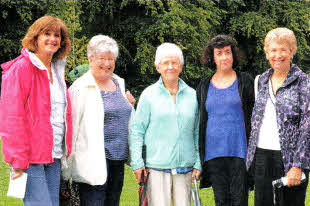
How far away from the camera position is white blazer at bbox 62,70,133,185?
13.6ft

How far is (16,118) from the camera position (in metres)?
3.39

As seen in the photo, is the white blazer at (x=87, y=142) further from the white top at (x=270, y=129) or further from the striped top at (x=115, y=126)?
the white top at (x=270, y=129)

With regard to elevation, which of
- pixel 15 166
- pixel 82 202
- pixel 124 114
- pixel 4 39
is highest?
pixel 4 39

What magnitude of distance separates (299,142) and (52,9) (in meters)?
13.6

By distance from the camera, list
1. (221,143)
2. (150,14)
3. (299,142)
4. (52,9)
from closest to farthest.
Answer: (299,142) < (221,143) < (52,9) < (150,14)

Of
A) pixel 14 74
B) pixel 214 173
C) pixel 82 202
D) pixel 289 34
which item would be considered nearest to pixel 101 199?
pixel 82 202

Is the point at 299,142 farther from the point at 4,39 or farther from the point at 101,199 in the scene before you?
the point at 4,39

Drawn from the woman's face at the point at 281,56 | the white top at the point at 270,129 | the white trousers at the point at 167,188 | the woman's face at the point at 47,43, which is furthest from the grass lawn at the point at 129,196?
the woman's face at the point at 47,43

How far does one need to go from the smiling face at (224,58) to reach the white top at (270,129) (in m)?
0.56

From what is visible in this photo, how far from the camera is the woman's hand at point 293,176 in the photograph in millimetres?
3758

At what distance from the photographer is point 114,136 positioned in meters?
4.32

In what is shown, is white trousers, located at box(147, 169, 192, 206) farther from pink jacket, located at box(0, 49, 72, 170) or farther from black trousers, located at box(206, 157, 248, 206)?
pink jacket, located at box(0, 49, 72, 170)

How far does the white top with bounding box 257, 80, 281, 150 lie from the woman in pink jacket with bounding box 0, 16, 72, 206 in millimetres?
1509

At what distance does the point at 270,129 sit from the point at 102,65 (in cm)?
152
